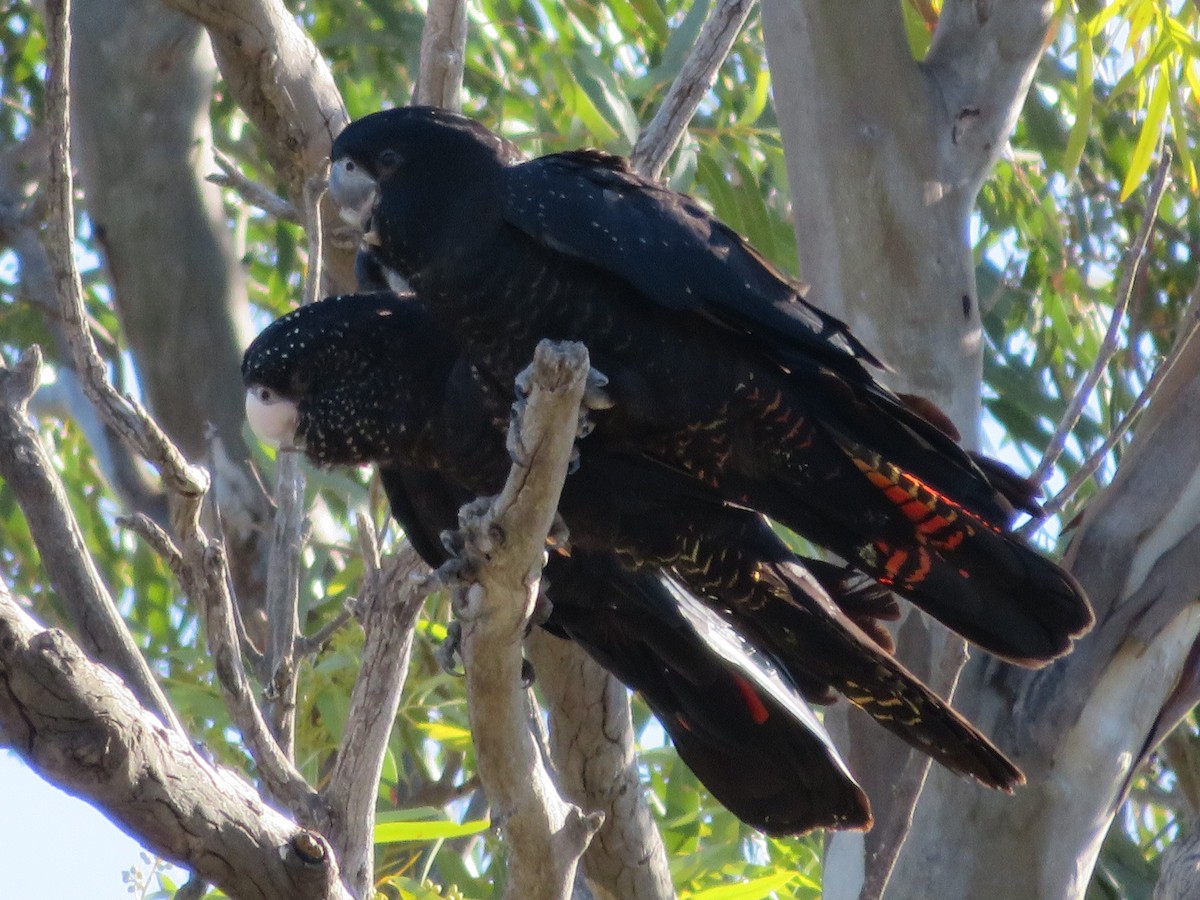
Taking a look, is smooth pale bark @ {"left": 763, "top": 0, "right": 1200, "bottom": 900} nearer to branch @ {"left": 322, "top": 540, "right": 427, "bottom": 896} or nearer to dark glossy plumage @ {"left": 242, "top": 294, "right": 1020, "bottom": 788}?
dark glossy plumage @ {"left": 242, "top": 294, "right": 1020, "bottom": 788}

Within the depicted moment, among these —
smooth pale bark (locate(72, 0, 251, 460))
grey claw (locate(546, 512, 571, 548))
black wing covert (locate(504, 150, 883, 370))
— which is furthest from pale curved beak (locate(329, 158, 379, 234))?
smooth pale bark (locate(72, 0, 251, 460))

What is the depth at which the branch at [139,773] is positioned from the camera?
133 cm

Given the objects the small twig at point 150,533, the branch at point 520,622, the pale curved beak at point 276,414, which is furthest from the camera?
the pale curved beak at point 276,414

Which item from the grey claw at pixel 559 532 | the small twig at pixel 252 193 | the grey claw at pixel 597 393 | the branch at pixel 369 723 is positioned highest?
the small twig at pixel 252 193

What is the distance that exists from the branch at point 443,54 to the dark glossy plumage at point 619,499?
1.36 feet

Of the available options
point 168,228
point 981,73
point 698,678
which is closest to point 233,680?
point 698,678

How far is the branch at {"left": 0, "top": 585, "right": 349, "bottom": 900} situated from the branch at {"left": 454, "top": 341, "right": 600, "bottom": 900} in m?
0.26

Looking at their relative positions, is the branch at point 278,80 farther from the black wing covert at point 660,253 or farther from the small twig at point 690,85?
the black wing covert at point 660,253

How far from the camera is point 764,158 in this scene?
371 cm

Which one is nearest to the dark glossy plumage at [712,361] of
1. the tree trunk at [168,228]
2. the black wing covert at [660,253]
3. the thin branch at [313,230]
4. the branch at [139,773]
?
the black wing covert at [660,253]

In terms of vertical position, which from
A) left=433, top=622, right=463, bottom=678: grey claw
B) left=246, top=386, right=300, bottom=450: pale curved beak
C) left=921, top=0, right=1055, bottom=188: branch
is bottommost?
left=433, top=622, right=463, bottom=678: grey claw

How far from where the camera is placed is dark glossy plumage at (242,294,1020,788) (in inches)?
81.6

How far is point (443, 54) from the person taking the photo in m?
2.45

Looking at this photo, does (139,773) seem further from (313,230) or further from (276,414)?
(313,230)
